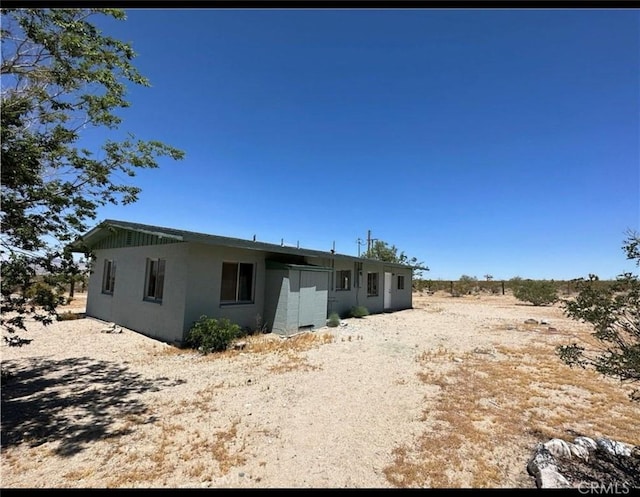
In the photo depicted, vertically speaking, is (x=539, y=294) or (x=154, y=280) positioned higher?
(x=154, y=280)

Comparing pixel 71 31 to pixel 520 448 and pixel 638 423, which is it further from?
pixel 638 423

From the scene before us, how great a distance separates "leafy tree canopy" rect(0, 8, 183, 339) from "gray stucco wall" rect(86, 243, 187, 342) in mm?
3864

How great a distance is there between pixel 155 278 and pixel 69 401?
5.40 meters

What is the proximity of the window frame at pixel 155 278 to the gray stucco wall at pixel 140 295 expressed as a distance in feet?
0.38

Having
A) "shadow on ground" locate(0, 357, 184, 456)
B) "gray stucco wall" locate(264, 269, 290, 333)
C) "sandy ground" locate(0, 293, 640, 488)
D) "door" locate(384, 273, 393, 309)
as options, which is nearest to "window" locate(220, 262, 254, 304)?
"gray stucco wall" locate(264, 269, 290, 333)

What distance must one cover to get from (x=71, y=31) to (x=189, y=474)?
5474 mm

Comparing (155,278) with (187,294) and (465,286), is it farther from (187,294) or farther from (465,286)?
(465,286)

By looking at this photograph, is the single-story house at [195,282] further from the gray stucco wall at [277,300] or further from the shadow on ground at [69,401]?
the shadow on ground at [69,401]

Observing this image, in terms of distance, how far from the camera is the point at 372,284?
17109 mm

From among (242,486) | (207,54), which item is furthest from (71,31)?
(242,486)

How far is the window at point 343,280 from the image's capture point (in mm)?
14625

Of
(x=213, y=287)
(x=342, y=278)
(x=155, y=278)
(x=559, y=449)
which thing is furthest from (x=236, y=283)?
(x=559, y=449)

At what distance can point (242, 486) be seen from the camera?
110 inches
